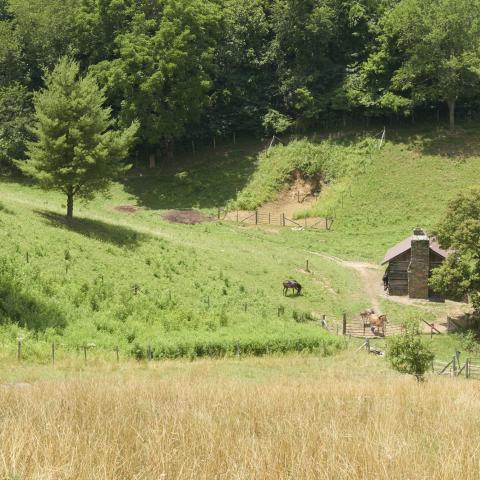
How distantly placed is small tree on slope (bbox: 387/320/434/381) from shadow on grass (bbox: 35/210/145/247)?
21.5 metres

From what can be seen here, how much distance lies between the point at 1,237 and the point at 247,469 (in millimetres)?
31150

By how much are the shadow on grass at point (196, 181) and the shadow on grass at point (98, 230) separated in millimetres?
18924

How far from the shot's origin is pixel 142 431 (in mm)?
5961

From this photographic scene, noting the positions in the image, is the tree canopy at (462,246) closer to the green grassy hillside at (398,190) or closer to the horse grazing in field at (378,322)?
the horse grazing in field at (378,322)

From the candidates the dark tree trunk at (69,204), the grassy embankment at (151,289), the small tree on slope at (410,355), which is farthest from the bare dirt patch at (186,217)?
the small tree on slope at (410,355)

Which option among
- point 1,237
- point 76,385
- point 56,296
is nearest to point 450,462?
point 76,385

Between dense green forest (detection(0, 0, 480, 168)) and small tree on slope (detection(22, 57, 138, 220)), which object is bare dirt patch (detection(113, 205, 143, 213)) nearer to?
dense green forest (detection(0, 0, 480, 168))

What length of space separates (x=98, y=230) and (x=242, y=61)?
44042 mm

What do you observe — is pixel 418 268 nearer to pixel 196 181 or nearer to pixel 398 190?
pixel 398 190

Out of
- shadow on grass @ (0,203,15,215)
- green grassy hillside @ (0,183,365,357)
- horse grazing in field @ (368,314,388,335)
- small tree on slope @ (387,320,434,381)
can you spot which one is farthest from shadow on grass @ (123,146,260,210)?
small tree on slope @ (387,320,434,381)

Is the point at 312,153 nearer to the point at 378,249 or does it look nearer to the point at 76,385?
the point at 378,249

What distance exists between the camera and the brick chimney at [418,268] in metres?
41.7

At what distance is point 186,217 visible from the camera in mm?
56781

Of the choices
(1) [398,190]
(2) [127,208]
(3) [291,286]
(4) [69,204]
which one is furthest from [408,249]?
(2) [127,208]
